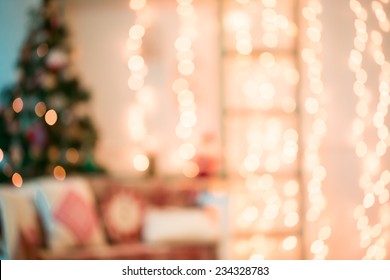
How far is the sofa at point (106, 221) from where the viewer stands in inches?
106

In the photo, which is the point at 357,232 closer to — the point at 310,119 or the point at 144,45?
the point at 310,119

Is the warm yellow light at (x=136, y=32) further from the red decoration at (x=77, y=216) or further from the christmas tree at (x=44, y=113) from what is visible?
the red decoration at (x=77, y=216)

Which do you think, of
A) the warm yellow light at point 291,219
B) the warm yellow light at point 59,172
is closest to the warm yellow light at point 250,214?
the warm yellow light at point 291,219

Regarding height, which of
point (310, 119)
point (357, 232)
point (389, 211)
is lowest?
point (357, 232)

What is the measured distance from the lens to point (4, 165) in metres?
3.75

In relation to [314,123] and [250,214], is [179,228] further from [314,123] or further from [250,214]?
[314,123]

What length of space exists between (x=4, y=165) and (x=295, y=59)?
82.7 inches

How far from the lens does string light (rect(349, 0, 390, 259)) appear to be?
261 centimetres

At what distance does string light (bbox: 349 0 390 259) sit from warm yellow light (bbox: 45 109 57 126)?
196 cm

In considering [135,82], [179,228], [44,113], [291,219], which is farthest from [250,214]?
[44,113]

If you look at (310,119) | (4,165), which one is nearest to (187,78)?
(310,119)

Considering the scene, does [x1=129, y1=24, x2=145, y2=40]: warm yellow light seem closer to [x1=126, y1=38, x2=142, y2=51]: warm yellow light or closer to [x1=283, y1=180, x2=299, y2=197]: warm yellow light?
[x1=126, y1=38, x2=142, y2=51]: warm yellow light

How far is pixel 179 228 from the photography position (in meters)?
3.07

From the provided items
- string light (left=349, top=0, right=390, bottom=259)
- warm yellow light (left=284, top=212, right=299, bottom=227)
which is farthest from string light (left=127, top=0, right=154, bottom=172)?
string light (left=349, top=0, right=390, bottom=259)
